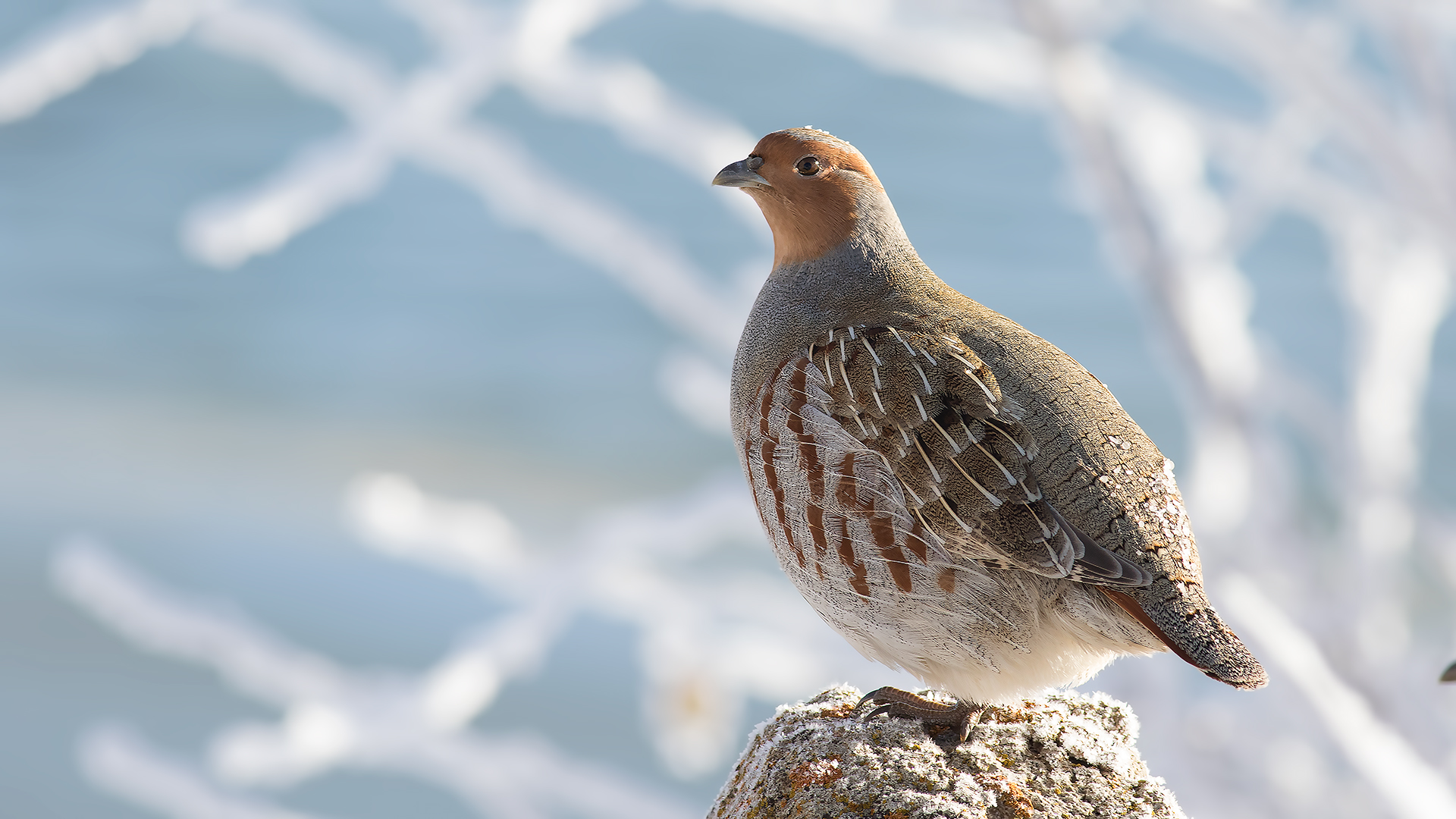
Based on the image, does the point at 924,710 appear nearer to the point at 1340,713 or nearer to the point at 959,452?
the point at 959,452

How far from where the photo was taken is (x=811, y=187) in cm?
279

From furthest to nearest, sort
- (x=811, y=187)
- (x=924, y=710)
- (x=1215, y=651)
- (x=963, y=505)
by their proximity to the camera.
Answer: (x=811, y=187) → (x=924, y=710) → (x=963, y=505) → (x=1215, y=651)

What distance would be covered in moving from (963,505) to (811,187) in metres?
0.99

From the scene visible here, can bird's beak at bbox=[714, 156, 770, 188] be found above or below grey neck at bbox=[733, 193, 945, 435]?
above

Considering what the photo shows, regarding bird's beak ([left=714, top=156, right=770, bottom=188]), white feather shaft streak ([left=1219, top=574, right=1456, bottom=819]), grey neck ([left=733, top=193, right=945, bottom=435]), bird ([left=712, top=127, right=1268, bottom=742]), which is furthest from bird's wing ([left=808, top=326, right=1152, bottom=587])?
white feather shaft streak ([left=1219, top=574, right=1456, bottom=819])

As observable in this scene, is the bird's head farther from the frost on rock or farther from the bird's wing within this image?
the frost on rock

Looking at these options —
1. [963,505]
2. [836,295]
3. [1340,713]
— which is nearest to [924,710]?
[963,505]

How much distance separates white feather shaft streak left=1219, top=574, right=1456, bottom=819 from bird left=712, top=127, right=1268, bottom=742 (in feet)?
9.49

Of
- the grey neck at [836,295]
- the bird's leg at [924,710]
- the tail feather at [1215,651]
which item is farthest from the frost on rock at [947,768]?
the grey neck at [836,295]

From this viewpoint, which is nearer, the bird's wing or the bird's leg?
the bird's wing

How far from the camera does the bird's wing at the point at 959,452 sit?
87.2 inches

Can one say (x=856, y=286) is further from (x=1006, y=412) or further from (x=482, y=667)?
(x=482, y=667)

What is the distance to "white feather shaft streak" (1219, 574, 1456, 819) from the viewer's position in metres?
4.84

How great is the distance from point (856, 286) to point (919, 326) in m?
0.25
